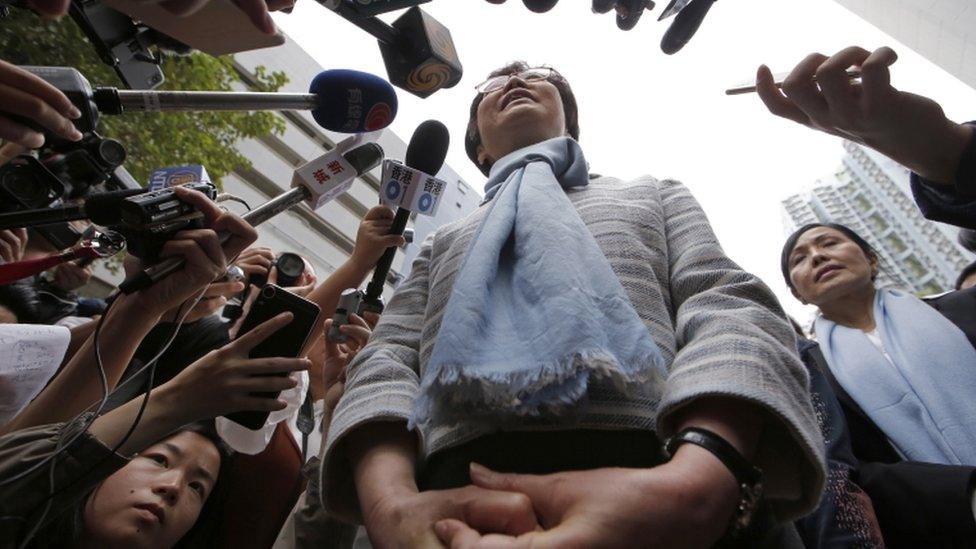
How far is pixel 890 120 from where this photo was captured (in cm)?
130

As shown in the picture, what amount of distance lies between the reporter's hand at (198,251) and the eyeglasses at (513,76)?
1055mm

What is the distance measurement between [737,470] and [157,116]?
725cm

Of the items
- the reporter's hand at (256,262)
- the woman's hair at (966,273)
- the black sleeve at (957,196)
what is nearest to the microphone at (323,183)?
the reporter's hand at (256,262)

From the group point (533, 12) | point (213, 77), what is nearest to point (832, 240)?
point (533, 12)

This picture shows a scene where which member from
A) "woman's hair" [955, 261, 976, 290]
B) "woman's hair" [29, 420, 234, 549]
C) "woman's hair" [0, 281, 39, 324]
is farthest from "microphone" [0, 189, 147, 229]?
"woman's hair" [955, 261, 976, 290]

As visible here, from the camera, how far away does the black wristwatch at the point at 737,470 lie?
71 cm

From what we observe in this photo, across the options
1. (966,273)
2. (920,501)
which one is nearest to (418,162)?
(920,501)

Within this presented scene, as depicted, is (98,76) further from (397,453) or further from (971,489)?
(971,489)

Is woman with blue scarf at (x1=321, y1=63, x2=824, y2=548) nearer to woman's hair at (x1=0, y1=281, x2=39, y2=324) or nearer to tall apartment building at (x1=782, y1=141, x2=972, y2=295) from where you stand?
woman's hair at (x1=0, y1=281, x2=39, y2=324)

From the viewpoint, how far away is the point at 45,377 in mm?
1807

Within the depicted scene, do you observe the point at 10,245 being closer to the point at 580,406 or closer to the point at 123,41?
the point at 123,41

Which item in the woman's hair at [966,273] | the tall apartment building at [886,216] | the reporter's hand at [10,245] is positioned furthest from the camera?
the tall apartment building at [886,216]

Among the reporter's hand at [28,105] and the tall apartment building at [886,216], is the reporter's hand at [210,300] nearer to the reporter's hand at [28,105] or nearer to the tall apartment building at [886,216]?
the reporter's hand at [28,105]

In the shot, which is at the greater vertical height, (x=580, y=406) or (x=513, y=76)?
(x=513, y=76)
